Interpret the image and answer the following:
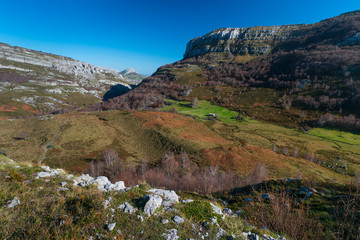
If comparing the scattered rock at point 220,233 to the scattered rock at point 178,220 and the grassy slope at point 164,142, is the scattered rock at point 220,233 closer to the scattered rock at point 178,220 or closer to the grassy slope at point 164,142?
the scattered rock at point 178,220

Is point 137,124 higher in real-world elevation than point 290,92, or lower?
lower

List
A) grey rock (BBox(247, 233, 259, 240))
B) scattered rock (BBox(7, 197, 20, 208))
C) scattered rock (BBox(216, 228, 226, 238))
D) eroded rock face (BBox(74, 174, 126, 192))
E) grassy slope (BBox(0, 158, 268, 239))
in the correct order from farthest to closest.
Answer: eroded rock face (BBox(74, 174, 126, 192))
grey rock (BBox(247, 233, 259, 240))
scattered rock (BBox(216, 228, 226, 238))
scattered rock (BBox(7, 197, 20, 208))
grassy slope (BBox(0, 158, 268, 239))

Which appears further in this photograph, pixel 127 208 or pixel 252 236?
pixel 127 208

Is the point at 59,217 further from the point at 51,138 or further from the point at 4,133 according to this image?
the point at 4,133

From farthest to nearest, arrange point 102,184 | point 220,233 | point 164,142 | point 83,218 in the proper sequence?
point 164,142 → point 102,184 → point 220,233 → point 83,218

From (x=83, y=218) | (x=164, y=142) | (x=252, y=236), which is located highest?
(x=83, y=218)

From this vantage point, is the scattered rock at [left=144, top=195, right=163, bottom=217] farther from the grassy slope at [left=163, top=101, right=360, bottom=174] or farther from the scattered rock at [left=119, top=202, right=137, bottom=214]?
the grassy slope at [left=163, top=101, right=360, bottom=174]

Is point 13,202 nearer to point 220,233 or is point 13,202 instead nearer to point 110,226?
point 110,226

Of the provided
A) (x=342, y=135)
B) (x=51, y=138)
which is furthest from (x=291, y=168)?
(x=51, y=138)

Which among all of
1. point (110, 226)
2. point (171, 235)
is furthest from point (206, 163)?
point (110, 226)

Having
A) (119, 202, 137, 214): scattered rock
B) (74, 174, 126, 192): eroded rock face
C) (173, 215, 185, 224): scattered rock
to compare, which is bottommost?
(74, 174, 126, 192): eroded rock face

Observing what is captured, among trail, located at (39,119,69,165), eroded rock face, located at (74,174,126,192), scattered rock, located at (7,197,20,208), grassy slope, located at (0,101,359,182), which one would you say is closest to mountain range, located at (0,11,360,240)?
scattered rock, located at (7,197,20,208)
